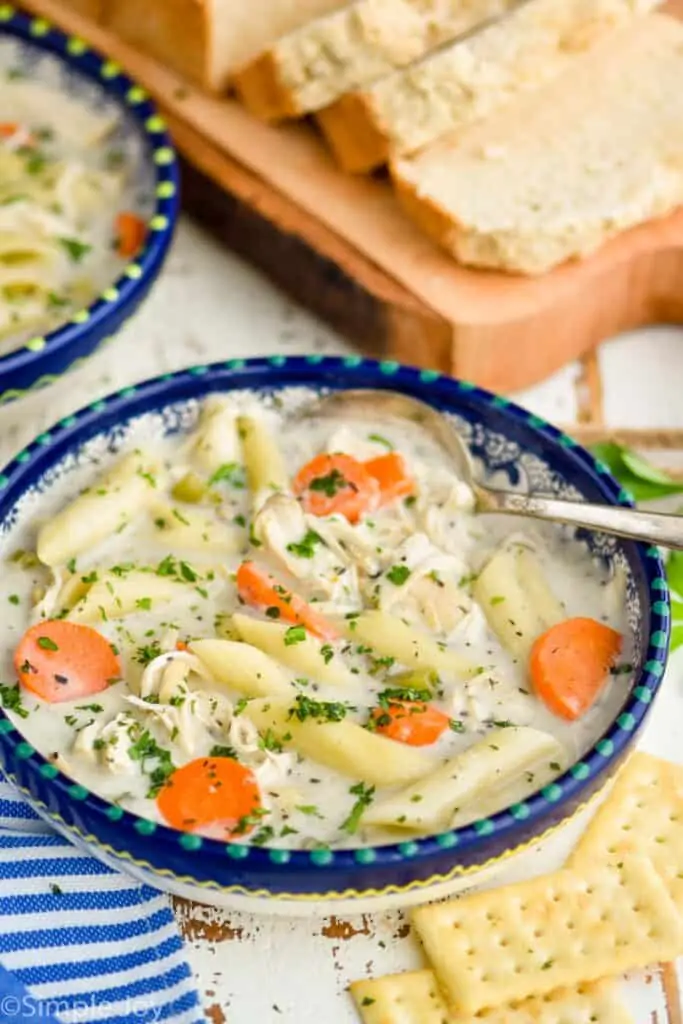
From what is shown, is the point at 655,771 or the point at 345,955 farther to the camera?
the point at 655,771

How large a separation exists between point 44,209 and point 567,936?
221cm

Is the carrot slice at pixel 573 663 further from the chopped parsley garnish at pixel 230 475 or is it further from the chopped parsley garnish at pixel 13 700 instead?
the chopped parsley garnish at pixel 13 700

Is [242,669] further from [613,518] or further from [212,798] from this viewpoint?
[613,518]

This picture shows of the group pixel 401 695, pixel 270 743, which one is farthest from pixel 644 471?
pixel 270 743

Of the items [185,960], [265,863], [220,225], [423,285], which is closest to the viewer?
[265,863]

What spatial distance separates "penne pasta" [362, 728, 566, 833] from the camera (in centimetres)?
238

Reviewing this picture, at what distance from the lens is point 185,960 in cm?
249

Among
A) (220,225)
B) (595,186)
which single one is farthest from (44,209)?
(595,186)

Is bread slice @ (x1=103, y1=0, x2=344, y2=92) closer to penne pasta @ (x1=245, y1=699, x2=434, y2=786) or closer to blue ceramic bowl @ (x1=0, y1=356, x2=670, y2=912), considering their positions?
blue ceramic bowl @ (x1=0, y1=356, x2=670, y2=912)

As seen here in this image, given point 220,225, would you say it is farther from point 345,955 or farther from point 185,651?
point 345,955

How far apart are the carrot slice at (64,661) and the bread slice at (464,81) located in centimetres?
161

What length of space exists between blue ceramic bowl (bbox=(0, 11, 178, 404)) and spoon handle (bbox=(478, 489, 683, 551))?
1053mm

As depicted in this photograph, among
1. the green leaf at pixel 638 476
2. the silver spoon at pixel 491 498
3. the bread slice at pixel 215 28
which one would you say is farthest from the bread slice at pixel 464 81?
the green leaf at pixel 638 476

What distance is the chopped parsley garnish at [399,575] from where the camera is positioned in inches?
109
